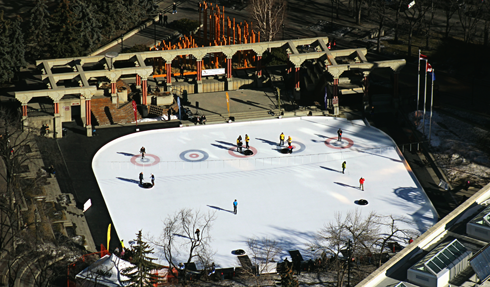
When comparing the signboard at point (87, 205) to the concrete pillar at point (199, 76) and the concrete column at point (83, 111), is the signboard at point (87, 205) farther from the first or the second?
the concrete pillar at point (199, 76)

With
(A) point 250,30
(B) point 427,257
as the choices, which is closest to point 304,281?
(B) point 427,257

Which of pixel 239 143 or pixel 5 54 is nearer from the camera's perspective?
pixel 239 143

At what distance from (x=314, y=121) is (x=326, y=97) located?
4195 mm

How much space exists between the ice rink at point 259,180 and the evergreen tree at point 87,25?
20834 mm

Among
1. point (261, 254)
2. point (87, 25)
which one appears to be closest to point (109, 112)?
point (87, 25)

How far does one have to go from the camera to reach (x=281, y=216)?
85312mm

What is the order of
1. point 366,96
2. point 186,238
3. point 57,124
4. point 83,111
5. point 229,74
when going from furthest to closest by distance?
1. point 229,74
2. point 366,96
3. point 83,111
4. point 57,124
5. point 186,238

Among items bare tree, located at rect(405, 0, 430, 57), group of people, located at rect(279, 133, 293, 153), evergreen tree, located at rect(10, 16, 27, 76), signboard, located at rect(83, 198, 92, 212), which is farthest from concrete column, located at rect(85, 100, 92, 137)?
bare tree, located at rect(405, 0, 430, 57)

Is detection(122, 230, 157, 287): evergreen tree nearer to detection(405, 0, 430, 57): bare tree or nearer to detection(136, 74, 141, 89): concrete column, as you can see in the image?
detection(136, 74, 141, 89): concrete column

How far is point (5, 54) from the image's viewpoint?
4235 inches

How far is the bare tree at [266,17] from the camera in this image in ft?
383

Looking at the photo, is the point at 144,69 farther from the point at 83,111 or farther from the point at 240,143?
the point at 240,143

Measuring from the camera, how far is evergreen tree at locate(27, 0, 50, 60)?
367 ft

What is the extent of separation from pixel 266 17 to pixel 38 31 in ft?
103
